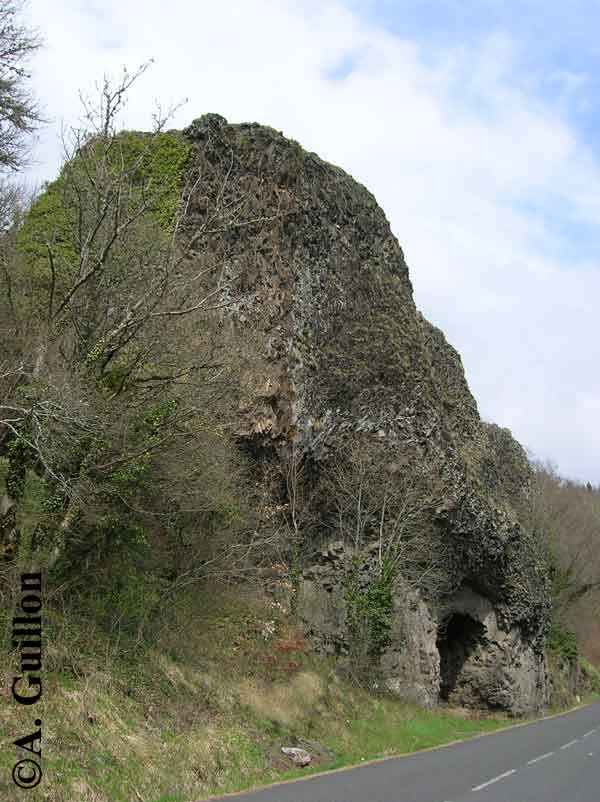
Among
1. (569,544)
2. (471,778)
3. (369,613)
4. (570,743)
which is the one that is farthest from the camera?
(569,544)

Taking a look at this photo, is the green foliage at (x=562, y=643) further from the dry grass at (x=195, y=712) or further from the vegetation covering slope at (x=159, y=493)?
the dry grass at (x=195, y=712)

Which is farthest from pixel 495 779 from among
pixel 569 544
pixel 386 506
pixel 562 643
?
pixel 569 544

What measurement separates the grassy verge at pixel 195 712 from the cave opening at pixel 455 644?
8119 mm

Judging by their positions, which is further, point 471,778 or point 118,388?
point 118,388

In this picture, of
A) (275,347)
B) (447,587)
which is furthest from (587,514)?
(275,347)

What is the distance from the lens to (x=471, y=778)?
42.6ft

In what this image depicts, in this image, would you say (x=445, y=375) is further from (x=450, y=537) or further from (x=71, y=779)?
(x=71, y=779)

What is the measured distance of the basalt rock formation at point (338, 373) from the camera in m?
22.4

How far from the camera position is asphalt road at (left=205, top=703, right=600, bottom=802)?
10.9 metres

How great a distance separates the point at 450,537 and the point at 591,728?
6.80 m

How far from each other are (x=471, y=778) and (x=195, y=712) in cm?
451

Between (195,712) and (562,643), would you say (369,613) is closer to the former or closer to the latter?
(195,712)

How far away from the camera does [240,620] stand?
62.3 feet

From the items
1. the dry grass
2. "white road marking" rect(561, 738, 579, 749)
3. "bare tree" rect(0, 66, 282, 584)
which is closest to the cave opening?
the dry grass
